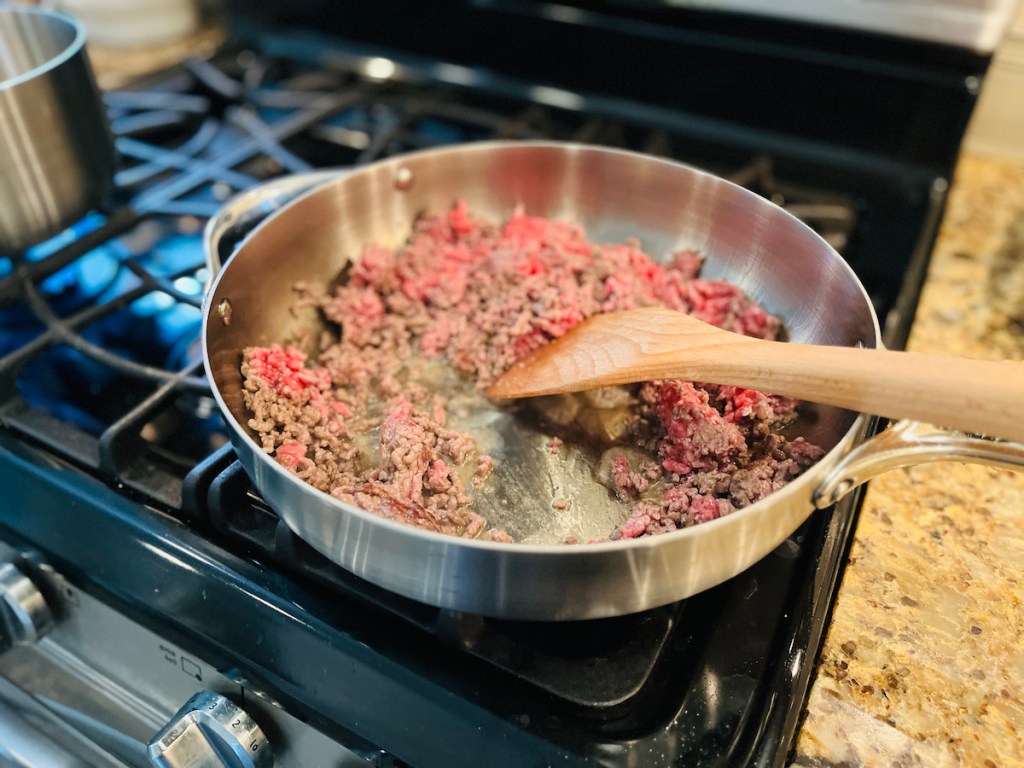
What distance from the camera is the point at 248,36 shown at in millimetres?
1462

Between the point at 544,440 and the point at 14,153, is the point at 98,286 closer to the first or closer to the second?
the point at 14,153

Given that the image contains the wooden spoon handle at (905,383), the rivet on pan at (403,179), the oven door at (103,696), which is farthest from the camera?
the rivet on pan at (403,179)

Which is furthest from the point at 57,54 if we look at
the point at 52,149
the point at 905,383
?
the point at 905,383

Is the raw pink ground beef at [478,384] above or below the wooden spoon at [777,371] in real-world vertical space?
below

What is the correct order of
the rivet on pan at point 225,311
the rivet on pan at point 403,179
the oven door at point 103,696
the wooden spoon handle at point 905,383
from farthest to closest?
the rivet on pan at point 403,179 → the rivet on pan at point 225,311 → the oven door at point 103,696 → the wooden spoon handle at point 905,383

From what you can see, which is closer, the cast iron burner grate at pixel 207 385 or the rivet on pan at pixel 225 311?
the cast iron burner grate at pixel 207 385

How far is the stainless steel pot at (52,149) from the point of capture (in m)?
0.81

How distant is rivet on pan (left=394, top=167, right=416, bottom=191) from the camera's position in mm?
944

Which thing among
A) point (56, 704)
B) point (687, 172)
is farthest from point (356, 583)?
point (687, 172)

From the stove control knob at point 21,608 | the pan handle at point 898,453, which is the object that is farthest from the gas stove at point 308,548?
the pan handle at point 898,453

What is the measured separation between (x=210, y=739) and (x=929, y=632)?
0.56m

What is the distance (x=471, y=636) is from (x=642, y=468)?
9.3 inches

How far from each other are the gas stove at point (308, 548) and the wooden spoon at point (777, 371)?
0.14 meters

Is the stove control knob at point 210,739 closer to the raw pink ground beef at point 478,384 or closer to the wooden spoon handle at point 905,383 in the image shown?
the raw pink ground beef at point 478,384
